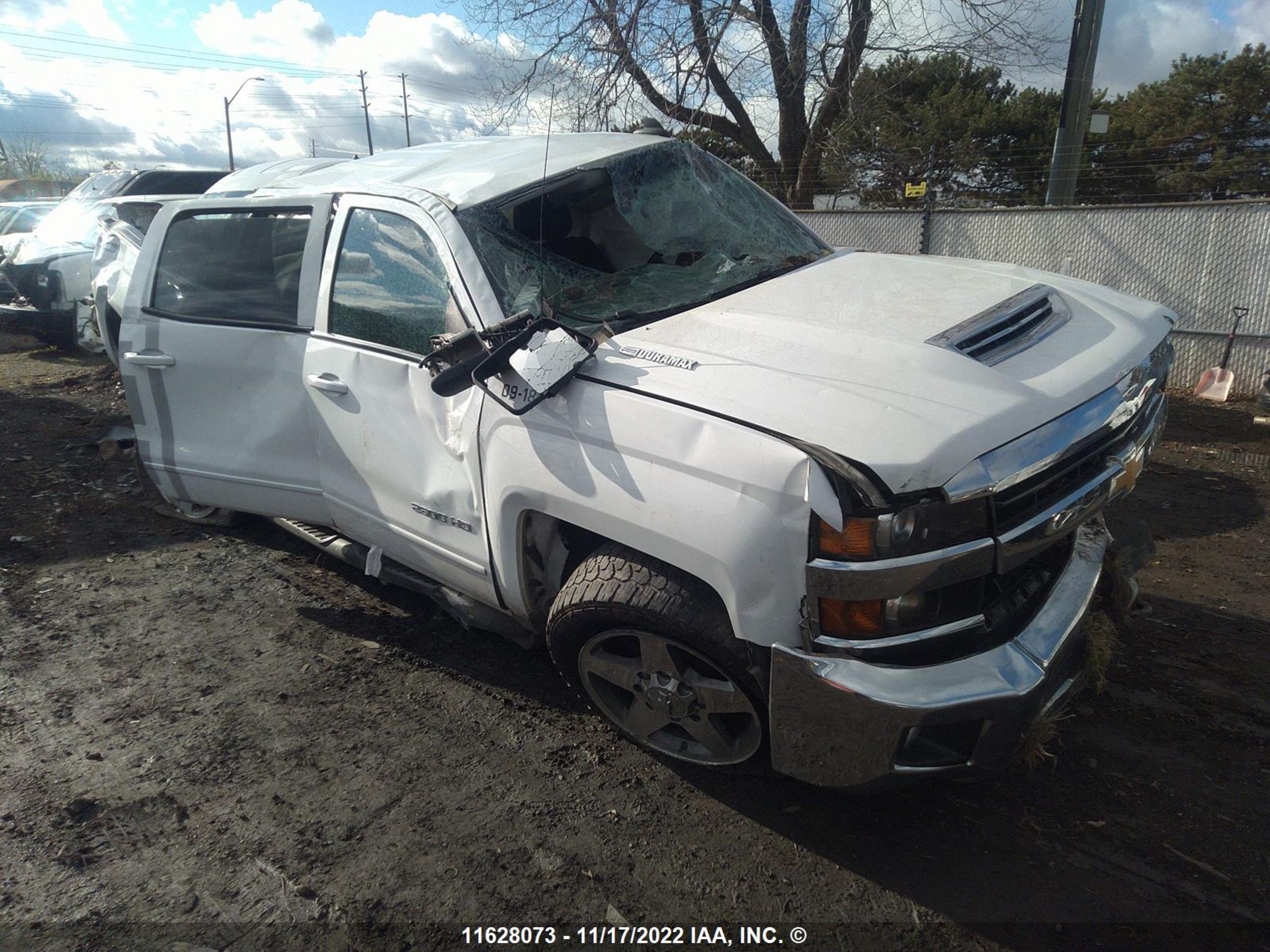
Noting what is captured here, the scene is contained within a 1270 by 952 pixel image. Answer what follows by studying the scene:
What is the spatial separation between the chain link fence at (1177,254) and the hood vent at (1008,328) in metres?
6.15

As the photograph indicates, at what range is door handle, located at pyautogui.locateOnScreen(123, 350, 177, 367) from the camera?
383 centimetres

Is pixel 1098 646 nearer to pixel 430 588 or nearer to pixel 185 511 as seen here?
pixel 430 588

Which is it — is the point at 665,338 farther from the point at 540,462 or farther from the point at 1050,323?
the point at 1050,323

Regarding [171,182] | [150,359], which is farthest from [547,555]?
[171,182]

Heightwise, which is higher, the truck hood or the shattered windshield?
the shattered windshield

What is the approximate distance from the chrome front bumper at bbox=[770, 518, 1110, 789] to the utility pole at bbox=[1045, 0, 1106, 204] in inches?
334

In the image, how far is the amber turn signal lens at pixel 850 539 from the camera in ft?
6.51

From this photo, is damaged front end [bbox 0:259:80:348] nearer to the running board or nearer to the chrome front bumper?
the running board

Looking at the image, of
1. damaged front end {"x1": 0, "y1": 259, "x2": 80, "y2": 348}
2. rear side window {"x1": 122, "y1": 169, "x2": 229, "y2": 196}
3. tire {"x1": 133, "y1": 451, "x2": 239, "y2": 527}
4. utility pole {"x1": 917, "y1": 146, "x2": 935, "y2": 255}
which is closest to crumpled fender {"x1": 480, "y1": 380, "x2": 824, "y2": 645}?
tire {"x1": 133, "y1": 451, "x2": 239, "y2": 527}

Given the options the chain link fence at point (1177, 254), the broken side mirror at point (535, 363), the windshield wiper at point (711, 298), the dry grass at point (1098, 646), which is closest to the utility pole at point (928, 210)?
the chain link fence at point (1177, 254)

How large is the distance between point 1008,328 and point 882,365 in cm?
55

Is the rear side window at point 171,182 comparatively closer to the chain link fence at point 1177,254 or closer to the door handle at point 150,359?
the door handle at point 150,359

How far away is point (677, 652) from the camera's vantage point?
8.03ft

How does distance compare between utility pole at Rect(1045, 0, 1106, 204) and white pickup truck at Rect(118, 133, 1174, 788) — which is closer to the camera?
white pickup truck at Rect(118, 133, 1174, 788)
